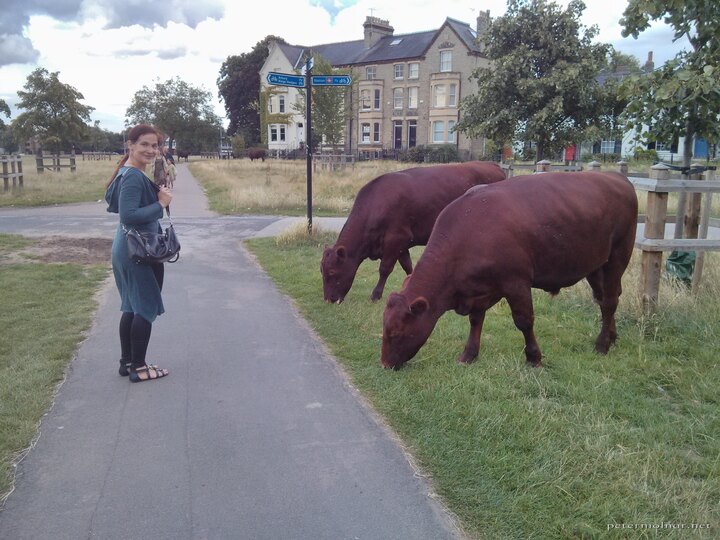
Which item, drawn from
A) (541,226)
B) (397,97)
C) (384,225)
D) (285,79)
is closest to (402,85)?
(397,97)

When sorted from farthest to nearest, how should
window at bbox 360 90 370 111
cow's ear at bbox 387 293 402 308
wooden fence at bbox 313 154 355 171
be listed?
window at bbox 360 90 370 111 < wooden fence at bbox 313 154 355 171 < cow's ear at bbox 387 293 402 308

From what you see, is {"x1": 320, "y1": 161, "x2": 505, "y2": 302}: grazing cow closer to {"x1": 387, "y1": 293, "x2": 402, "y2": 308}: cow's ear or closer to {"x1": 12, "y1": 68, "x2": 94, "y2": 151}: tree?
{"x1": 387, "y1": 293, "x2": 402, "y2": 308}: cow's ear

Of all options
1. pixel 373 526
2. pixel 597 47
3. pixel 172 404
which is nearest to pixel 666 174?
pixel 373 526

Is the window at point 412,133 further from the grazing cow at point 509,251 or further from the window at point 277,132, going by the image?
the grazing cow at point 509,251

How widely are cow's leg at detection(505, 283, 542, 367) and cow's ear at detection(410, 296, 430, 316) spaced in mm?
716

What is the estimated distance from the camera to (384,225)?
24.2ft

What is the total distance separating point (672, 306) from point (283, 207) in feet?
44.6

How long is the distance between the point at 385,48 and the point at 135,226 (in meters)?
55.5

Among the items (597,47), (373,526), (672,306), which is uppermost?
(597,47)

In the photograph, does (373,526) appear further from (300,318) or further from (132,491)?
(300,318)

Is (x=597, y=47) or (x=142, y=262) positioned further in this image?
(x=597, y=47)

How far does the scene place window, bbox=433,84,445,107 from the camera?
50.1m

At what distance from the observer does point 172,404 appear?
4.56m

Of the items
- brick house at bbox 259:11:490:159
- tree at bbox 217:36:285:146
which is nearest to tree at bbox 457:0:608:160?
brick house at bbox 259:11:490:159
